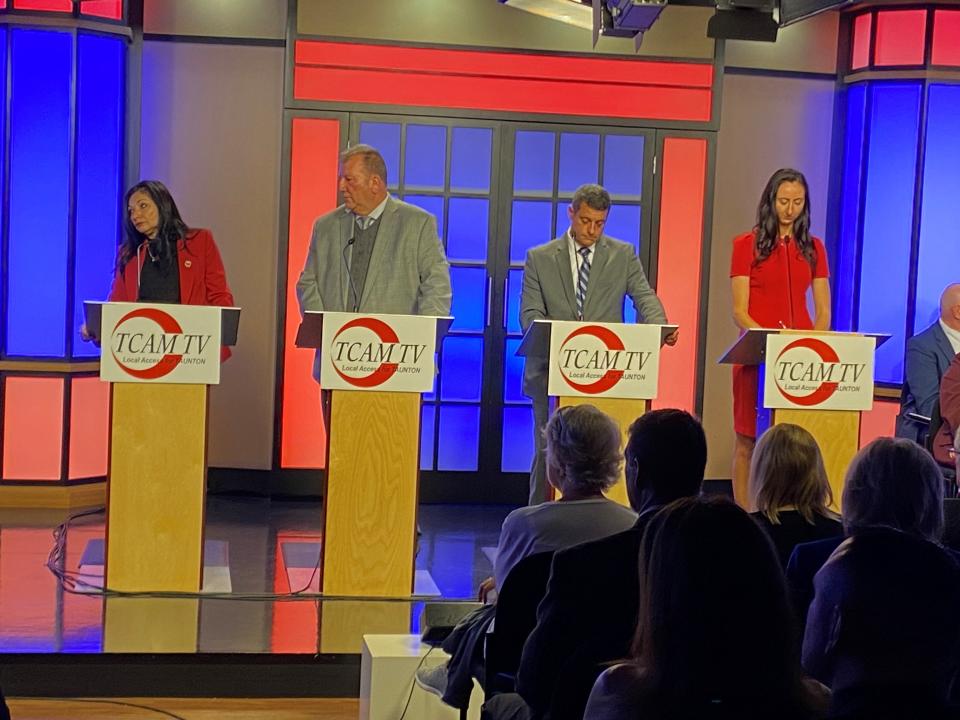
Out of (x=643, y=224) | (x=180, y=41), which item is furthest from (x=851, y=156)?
(x=180, y=41)

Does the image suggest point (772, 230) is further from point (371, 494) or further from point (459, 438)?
point (459, 438)

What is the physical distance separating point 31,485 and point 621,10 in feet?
12.8

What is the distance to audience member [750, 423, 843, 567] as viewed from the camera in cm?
322

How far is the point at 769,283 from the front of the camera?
5.67 m

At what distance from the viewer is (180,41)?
754cm

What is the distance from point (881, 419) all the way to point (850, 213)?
1.21 meters

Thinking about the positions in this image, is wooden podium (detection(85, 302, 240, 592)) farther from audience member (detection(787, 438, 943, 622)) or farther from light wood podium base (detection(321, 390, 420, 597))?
audience member (detection(787, 438, 943, 622))

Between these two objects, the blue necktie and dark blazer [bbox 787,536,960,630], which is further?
the blue necktie

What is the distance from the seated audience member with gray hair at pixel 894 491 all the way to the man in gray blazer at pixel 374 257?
313 cm

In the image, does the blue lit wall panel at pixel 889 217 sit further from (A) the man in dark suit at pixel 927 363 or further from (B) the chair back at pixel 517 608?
(B) the chair back at pixel 517 608

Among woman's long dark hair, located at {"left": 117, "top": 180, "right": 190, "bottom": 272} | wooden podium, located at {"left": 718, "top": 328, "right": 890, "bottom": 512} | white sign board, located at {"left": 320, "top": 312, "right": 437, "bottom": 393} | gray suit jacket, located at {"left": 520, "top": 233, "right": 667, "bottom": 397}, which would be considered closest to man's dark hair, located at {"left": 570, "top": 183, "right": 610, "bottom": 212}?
gray suit jacket, located at {"left": 520, "top": 233, "right": 667, "bottom": 397}

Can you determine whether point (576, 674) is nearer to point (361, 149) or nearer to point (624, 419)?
point (624, 419)

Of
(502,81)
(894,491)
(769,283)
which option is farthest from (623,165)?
(894,491)

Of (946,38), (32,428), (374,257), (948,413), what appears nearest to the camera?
(374,257)
